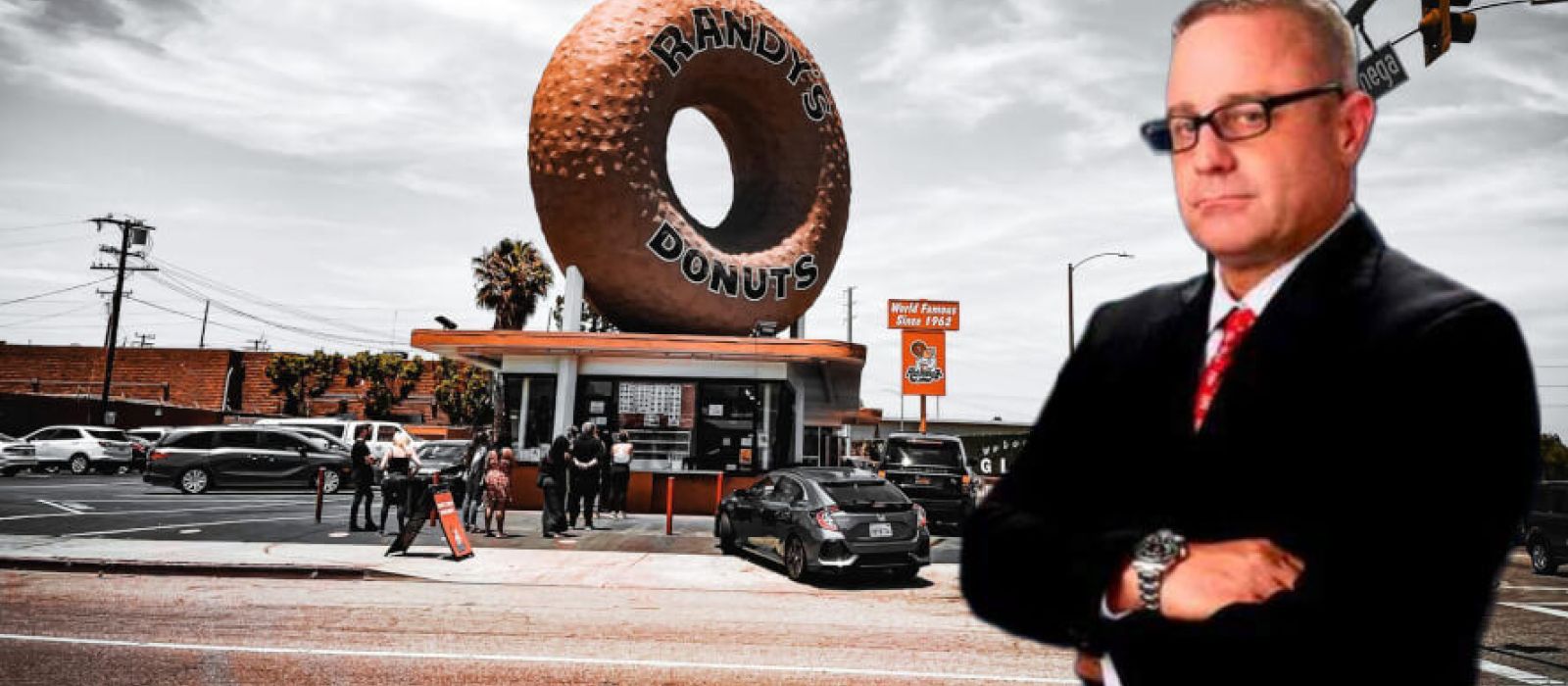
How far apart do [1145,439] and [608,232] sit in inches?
686

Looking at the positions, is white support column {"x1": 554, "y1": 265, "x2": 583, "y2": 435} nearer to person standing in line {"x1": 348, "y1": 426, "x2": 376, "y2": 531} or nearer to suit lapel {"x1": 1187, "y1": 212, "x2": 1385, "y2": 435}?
person standing in line {"x1": 348, "y1": 426, "x2": 376, "y2": 531}

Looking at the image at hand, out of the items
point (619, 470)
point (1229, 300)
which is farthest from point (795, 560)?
point (1229, 300)

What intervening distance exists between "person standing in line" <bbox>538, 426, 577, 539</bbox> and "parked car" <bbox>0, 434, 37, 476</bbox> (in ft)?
78.7

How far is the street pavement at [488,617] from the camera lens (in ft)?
20.8

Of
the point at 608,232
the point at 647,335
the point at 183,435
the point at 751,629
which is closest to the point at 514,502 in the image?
the point at 647,335

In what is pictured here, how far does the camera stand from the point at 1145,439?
45.2 inches

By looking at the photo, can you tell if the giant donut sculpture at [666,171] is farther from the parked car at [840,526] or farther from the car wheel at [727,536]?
the parked car at [840,526]

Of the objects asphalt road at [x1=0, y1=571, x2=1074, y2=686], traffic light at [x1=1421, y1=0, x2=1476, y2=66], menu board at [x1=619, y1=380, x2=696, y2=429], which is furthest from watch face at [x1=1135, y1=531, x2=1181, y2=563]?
menu board at [x1=619, y1=380, x2=696, y2=429]

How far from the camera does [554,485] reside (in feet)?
48.5

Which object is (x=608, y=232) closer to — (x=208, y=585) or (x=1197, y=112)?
(x=208, y=585)

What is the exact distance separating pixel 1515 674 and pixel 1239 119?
819 cm

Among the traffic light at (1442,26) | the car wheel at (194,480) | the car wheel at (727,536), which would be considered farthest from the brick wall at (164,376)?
the traffic light at (1442,26)

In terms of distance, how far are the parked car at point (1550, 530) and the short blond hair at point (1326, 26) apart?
17335 millimetres

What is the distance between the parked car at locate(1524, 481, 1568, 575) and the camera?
14127 mm
